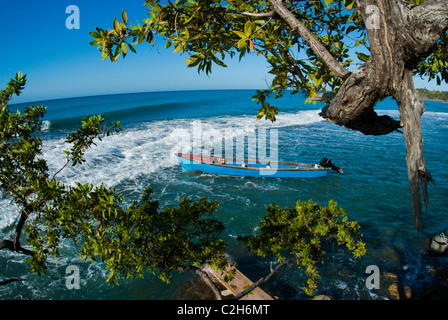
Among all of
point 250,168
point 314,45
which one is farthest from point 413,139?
point 250,168

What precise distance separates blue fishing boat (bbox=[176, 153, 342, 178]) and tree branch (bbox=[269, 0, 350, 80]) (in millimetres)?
14704

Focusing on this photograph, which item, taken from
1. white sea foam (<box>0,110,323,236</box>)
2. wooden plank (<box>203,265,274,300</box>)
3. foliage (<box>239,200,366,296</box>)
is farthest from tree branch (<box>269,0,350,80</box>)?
white sea foam (<box>0,110,323,236</box>)

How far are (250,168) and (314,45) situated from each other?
1487 centimetres

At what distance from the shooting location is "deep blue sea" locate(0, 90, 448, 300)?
29.2 ft

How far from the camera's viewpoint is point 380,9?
1836mm

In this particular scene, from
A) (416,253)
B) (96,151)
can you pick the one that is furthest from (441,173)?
(96,151)

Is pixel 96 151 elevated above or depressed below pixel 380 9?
below

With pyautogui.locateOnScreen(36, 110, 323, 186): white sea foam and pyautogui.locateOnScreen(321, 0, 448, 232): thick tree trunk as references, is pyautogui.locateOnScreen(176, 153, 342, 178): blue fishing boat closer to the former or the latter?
pyautogui.locateOnScreen(36, 110, 323, 186): white sea foam

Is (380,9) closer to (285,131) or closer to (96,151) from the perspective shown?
(96,151)

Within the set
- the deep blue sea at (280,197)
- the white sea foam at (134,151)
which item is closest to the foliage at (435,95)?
the deep blue sea at (280,197)

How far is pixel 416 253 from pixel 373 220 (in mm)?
2623

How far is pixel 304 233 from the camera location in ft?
15.7

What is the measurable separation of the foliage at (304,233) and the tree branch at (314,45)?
2.82 meters

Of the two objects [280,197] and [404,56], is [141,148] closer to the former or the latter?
[280,197]
